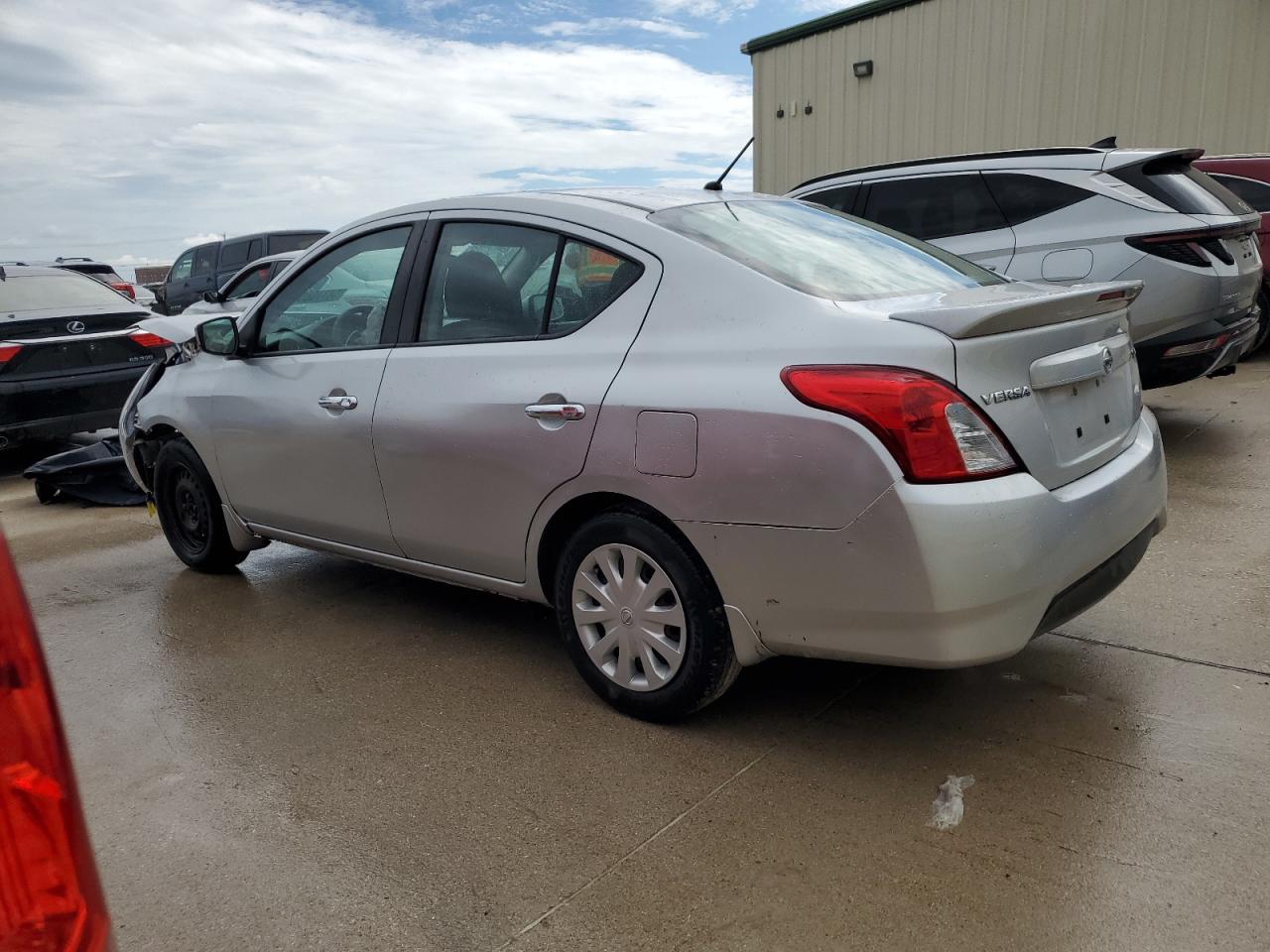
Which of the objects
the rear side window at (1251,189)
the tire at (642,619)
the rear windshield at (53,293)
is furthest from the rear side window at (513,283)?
the rear side window at (1251,189)

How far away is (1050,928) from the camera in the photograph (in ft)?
7.20

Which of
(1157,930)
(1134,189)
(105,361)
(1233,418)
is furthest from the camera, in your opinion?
(105,361)

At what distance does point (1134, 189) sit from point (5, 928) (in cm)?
641

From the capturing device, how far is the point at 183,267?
21.1m

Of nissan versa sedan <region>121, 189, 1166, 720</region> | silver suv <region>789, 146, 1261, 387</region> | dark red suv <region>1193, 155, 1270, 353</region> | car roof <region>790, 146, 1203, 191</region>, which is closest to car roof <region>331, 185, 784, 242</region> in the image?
nissan versa sedan <region>121, 189, 1166, 720</region>

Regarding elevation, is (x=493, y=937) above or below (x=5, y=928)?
below

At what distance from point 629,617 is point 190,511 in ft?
9.32

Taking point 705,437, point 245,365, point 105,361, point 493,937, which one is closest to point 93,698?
point 245,365

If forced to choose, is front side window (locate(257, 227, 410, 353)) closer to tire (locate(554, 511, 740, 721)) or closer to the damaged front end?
the damaged front end

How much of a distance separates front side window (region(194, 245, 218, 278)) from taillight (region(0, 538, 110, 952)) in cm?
2023

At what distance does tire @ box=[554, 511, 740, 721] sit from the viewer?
2.92 metres

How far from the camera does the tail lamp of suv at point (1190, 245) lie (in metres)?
5.79

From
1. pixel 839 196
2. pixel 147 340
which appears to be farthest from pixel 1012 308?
pixel 147 340

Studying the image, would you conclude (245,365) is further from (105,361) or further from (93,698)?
(105,361)
